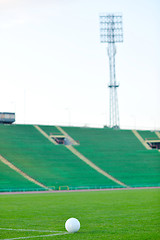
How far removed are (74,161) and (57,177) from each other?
8.09 metres

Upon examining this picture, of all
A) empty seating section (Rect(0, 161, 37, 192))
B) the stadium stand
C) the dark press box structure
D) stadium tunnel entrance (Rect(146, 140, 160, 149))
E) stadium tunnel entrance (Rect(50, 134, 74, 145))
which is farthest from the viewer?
stadium tunnel entrance (Rect(146, 140, 160, 149))

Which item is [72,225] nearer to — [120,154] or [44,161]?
[44,161]

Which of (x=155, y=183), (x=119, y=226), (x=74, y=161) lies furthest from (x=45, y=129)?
(x=119, y=226)

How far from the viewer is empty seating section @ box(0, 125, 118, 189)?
54.0 metres

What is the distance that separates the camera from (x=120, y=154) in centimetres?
6769

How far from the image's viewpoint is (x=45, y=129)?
76.1m

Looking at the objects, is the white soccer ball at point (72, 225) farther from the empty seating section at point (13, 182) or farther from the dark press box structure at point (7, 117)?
the dark press box structure at point (7, 117)

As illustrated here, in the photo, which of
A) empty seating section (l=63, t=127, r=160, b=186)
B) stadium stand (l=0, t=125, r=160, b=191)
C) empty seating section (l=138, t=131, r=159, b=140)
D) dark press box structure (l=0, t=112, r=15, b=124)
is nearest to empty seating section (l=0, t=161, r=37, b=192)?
stadium stand (l=0, t=125, r=160, b=191)

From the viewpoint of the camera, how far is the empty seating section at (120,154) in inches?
2340

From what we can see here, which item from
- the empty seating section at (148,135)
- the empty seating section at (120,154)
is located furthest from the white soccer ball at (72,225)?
the empty seating section at (148,135)

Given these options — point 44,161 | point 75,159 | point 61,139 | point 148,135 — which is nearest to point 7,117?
point 61,139

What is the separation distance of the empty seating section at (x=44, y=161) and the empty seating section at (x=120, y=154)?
3.26 meters

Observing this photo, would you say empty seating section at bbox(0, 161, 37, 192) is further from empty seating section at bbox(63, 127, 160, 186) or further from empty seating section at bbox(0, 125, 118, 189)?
empty seating section at bbox(63, 127, 160, 186)

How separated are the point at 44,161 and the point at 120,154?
13.8m
